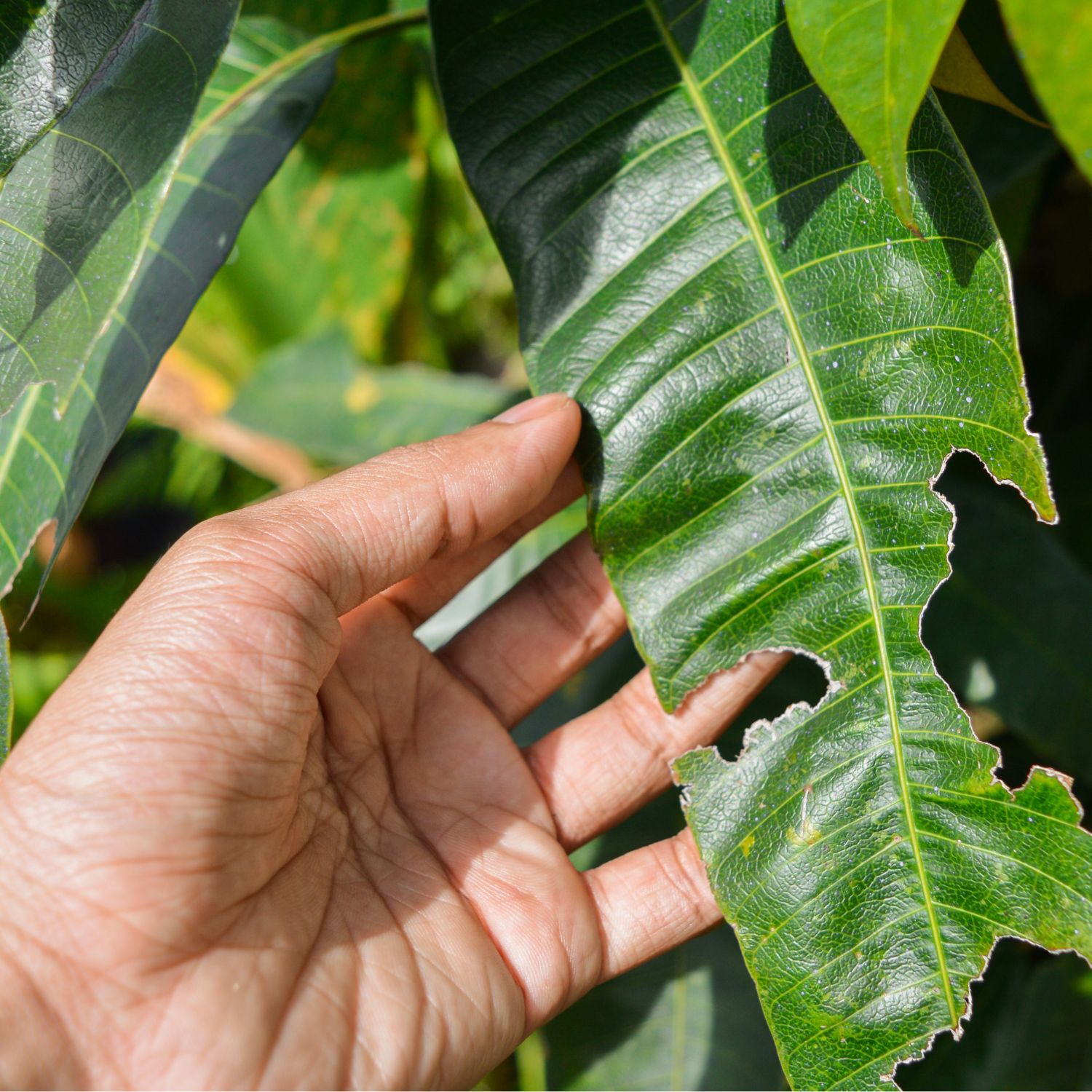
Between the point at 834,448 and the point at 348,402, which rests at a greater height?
the point at 348,402

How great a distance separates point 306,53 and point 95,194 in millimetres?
463

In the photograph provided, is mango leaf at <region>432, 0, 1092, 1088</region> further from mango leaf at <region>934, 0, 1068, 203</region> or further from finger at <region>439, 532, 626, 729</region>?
mango leaf at <region>934, 0, 1068, 203</region>

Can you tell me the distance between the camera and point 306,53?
1.02 m

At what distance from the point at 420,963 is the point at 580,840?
0.28 meters

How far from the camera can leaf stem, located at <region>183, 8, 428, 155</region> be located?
0.93 m

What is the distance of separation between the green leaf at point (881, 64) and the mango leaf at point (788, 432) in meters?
0.21

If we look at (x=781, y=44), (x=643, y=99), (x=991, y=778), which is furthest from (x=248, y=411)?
(x=991, y=778)

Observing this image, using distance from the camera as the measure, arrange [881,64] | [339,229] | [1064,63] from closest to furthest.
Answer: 1. [1064,63]
2. [881,64]
3. [339,229]

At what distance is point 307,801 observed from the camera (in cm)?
89

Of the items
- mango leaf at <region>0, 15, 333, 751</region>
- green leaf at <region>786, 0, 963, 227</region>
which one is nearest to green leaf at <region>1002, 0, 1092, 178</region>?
green leaf at <region>786, 0, 963, 227</region>

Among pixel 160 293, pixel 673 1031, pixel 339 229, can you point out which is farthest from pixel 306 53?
pixel 673 1031

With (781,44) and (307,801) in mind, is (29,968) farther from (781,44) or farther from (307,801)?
(781,44)

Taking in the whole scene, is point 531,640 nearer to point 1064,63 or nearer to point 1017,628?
point 1017,628

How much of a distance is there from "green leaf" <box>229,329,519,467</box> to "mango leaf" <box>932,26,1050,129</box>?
2.70ft
